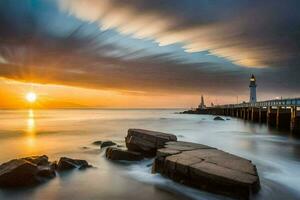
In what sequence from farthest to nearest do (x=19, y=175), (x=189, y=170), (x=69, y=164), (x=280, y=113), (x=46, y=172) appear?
(x=280, y=113), (x=69, y=164), (x=46, y=172), (x=19, y=175), (x=189, y=170)

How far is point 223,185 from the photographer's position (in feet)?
22.5

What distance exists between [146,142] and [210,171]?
525cm

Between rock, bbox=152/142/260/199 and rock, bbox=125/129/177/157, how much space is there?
2144mm

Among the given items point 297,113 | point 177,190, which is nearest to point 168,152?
point 177,190

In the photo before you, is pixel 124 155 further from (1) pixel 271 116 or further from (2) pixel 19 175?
(1) pixel 271 116

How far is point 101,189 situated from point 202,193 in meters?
3.08

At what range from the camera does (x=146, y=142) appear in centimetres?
1219

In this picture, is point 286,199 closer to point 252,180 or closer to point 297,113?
point 252,180

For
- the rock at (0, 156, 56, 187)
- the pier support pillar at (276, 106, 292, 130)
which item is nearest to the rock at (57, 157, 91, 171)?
the rock at (0, 156, 56, 187)

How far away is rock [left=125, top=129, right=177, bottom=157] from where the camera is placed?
39.2 ft

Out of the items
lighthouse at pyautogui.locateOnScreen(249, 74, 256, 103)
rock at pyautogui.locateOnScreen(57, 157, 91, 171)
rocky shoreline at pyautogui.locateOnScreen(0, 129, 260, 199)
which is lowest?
rock at pyautogui.locateOnScreen(57, 157, 91, 171)

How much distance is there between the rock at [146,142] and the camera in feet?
39.2

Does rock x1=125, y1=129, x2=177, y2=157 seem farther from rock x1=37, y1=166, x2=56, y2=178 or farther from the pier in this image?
the pier

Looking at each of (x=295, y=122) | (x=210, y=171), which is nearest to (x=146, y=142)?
(x=210, y=171)
